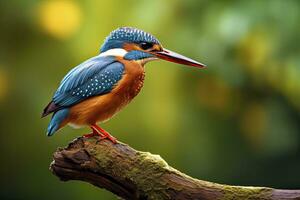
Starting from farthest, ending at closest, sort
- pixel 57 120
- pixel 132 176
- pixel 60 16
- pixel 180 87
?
pixel 180 87 < pixel 60 16 < pixel 132 176 < pixel 57 120

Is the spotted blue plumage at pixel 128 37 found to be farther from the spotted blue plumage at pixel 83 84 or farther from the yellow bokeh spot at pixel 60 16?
the yellow bokeh spot at pixel 60 16

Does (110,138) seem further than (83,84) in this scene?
Yes

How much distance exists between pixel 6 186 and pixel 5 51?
0.78m

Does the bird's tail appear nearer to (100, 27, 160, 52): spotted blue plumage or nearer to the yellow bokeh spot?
(100, 27, 160, 52): spotted blue plumage

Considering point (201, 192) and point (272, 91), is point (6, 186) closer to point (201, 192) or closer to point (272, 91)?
point (272, 91)

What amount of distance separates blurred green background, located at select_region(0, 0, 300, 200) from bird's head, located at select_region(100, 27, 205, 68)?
1866 millimetres

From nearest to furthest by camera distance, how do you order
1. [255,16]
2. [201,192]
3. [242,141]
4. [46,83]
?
1. [201,192]
2. [255,16]
3. [46,83]
4. [242,141]

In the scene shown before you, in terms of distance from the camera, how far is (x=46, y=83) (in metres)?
4.73

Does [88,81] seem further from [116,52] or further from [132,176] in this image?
[132,176]

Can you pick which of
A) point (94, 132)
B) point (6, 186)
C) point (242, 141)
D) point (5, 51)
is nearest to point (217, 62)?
point (242, 141)

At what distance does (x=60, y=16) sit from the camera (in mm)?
4684

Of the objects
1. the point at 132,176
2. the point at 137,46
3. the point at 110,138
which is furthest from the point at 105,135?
the point at 137,46

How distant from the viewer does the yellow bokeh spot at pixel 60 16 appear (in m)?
4.60

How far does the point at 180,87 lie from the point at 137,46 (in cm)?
241
